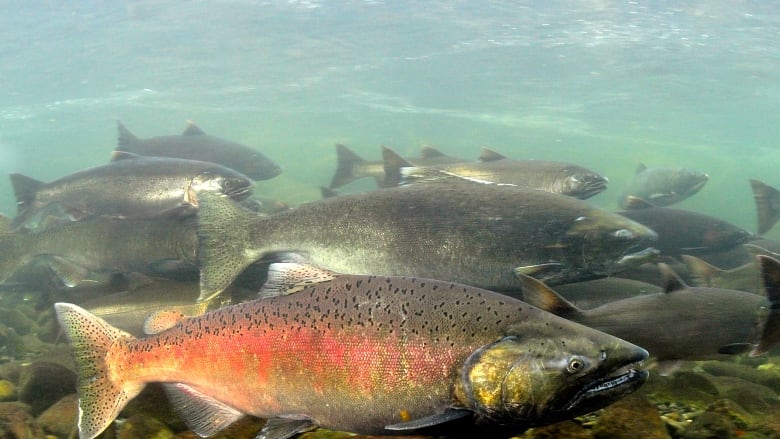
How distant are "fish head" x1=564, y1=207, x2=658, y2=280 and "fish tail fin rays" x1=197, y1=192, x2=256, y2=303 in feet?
8.48

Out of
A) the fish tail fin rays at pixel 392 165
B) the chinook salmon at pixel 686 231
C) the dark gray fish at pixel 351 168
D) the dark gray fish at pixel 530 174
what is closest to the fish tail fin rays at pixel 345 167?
the dark gray fish at pixel 351 168

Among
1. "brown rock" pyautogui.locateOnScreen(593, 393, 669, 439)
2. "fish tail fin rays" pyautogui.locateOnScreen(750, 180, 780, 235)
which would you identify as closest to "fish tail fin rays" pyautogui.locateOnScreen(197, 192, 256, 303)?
"brown rock" pyautogui.locateOnScreen(593, 393, 669, 439)

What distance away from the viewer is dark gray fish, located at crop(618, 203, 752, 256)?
6.41m

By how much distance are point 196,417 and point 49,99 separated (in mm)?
48709

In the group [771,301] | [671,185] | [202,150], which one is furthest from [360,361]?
[671,185]

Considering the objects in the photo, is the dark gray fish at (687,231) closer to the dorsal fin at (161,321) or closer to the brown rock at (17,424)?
the dorsal fin at (161,321)

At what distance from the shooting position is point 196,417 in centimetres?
276

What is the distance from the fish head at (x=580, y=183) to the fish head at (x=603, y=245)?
98.8 inches

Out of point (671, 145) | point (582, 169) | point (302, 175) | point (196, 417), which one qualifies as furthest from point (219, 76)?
point (671, 145)

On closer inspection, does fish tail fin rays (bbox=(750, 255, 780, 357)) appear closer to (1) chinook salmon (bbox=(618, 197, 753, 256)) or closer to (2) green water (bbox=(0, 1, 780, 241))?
(1) chinook salmon (bbox=(618, 197, 753, 256))

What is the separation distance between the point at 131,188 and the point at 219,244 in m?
2.65

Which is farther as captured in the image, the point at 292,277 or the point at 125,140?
the point at 125,140

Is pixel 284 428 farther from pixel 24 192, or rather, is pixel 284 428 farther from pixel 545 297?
pixel 24 192

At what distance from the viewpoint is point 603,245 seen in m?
4.19
